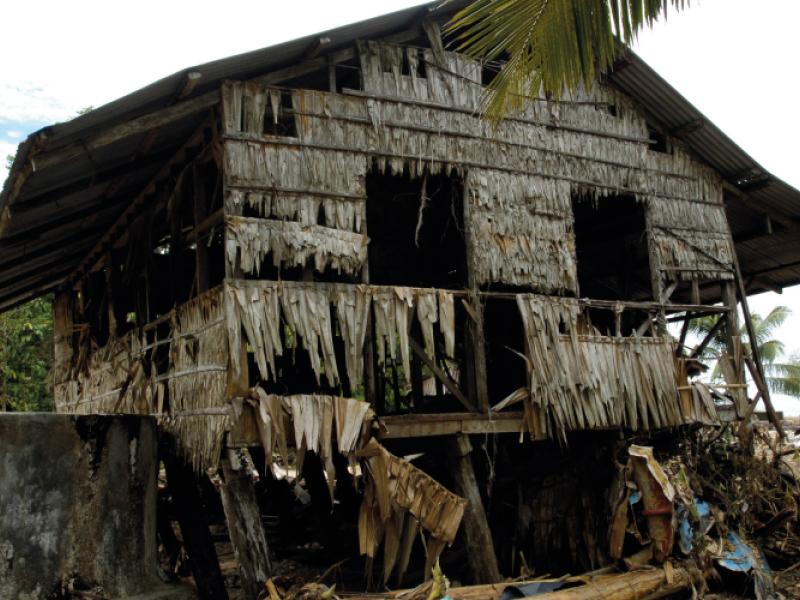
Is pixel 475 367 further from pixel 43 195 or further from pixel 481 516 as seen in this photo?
pixel 43 195

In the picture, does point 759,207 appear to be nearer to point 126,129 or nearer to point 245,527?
point 245,527

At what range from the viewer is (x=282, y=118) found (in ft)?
25.6

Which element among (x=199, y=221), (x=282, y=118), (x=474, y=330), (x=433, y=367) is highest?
(x=282, y=118)

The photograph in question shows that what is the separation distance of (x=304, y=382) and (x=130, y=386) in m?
2.26

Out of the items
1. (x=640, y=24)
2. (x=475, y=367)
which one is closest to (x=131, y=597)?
(x=475, y=367)

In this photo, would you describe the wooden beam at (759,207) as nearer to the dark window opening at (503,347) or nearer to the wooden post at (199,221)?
the dark window opening at (503,347)

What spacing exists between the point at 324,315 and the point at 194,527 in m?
2.76

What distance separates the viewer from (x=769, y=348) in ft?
94.6

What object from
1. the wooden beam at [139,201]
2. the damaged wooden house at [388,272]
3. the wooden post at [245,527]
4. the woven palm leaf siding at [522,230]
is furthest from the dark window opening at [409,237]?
the wooden post at [245,527]

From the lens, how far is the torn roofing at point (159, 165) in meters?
6.71

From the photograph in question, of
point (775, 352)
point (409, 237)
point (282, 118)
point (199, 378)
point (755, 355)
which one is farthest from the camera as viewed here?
point (775, 352)

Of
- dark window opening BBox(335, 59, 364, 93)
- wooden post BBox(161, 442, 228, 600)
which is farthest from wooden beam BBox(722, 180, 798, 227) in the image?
wooden post BBox(161, 442, 228, 600)

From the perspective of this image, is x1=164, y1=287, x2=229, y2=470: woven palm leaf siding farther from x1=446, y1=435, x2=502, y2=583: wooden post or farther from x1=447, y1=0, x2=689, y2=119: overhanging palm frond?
x1=447, y1=0, x2=689, y2=119: overhanging palm frond

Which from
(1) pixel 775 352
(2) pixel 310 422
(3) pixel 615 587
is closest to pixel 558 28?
(2) pixel 310 422
